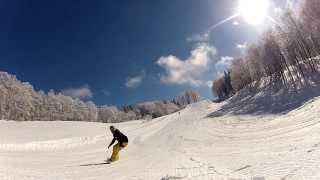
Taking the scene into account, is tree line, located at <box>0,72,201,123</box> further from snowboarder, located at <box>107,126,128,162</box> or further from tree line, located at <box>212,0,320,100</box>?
snowboarder, located at <box>107,126,128,162</box>

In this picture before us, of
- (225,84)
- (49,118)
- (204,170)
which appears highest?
(225,84)

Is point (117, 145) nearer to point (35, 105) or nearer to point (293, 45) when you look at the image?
point (293, 45)

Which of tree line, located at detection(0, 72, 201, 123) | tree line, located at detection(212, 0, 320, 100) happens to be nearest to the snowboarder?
tree line, located at detection(212, 0, 320, 100)

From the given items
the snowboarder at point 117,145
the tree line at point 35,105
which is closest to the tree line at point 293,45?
the snowboarder at point 117,145

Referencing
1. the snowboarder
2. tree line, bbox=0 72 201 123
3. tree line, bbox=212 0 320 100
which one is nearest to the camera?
the snowboarder

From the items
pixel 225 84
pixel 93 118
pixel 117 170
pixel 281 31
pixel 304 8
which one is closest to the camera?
pixel 117 170

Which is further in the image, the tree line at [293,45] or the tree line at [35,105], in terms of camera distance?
the tree line at [35,105]

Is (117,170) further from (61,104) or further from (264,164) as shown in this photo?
(61,104)

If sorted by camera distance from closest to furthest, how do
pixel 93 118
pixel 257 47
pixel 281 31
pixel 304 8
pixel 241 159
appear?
pixel 241 159 → pixel 304 8 → pixel 281 31 → pixel 257 47 → pixel 93 118

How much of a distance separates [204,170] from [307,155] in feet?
10.7

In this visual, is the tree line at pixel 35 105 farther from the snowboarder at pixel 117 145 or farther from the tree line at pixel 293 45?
the snowboarder at pixel 117 145

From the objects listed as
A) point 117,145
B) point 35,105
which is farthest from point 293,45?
point 35,105

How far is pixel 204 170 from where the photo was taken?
40.8ft

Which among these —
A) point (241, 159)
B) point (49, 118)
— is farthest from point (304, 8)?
point (49, 118)
